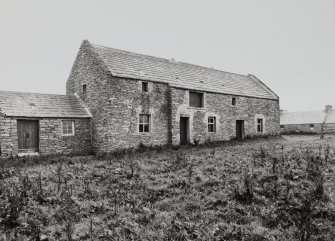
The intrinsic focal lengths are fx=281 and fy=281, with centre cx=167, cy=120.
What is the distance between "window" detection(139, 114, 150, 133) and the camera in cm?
1870

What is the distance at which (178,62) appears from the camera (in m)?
25.2

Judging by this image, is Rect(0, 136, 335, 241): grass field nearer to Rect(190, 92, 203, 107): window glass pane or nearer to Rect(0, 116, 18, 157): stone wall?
Rect(0, 116, 18, 157): stone wall

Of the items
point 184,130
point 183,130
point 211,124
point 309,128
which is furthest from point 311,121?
point 183,130

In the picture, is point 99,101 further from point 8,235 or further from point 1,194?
point 8,235

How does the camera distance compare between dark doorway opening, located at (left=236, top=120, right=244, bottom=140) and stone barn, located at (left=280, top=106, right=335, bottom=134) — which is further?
stone barn, located at (left=280, top=106, right=335, bottom=134)

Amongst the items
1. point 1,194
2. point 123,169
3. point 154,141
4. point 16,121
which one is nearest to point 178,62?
point 154,141

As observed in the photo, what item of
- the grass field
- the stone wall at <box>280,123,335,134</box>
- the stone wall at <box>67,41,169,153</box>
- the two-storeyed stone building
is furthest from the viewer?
the stone wall at <box>280,123,335,134</box>

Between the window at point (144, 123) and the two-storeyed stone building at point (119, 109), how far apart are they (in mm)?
67

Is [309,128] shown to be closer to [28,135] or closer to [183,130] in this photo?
[183,130]

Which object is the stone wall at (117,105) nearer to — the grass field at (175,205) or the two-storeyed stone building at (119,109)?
the two-storeyed stone building at (119,109)

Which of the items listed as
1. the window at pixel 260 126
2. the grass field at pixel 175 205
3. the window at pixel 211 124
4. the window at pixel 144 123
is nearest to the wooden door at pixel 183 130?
the window at pixel 211 124

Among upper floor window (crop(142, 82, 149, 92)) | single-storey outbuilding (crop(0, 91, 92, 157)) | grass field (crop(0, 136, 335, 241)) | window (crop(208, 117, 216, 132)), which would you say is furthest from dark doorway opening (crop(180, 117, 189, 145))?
grass field (crop(0, 136, 335, 241))

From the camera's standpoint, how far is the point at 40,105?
17.2 meters

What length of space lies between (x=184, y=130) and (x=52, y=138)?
360 inches
